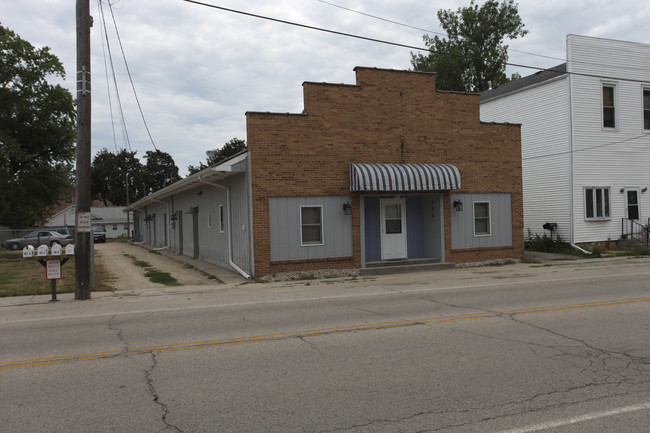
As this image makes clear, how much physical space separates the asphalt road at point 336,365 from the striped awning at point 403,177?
5626 mm

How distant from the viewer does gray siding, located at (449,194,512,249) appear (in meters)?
17.7

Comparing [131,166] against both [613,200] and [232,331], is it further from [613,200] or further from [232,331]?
[232,331]

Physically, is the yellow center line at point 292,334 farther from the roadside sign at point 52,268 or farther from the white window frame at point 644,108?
the white window frame at point 644,108

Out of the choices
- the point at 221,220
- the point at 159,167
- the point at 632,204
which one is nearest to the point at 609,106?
the point at 632,204

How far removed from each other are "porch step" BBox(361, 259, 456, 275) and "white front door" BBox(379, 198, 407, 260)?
1.09 ft

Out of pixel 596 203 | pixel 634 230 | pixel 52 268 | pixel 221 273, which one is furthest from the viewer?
pixel 634 230

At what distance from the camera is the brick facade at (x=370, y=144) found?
1520cm

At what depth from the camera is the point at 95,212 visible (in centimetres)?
7175

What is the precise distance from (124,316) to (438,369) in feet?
20.8

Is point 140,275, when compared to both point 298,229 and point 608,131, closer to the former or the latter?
point 298,229

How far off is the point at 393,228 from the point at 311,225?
332 cm

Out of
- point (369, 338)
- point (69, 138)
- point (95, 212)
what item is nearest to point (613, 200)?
point (369, 338)

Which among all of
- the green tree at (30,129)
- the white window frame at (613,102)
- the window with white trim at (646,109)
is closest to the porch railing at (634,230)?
the white window frame at (613,102)

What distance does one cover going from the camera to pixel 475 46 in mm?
44062
